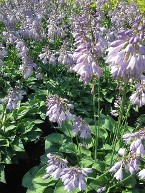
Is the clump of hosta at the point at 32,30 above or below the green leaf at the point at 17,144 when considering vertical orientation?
above

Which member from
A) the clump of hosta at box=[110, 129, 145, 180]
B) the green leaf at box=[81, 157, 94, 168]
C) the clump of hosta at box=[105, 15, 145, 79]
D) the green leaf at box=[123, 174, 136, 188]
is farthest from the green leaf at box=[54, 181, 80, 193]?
the clump of hosta at box=[105, 15, 145, 79]

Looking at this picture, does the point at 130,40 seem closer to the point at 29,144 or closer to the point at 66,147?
the point at 66,147

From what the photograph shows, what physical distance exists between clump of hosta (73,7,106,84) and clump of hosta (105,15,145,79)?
0.30 m

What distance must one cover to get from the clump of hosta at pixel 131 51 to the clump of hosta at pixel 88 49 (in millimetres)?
300

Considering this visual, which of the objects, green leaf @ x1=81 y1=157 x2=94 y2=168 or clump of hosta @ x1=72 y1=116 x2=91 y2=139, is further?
green leaf @ x1=81 y1=157 x2=94 y2=168

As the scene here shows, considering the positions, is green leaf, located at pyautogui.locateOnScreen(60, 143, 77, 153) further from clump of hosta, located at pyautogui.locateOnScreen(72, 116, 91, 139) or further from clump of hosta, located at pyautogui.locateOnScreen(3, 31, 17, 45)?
clump of hosta, located at pyautogui.locateOnScreen(3, 31, 17, 45)

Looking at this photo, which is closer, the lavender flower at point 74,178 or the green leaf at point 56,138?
the lavender flower at point 74,178

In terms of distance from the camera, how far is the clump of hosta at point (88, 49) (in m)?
3.18

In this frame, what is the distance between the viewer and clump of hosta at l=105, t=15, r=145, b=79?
110 inches

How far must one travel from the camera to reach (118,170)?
3.62 metres

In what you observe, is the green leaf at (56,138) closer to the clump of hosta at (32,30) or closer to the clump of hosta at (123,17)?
the clump of hosta at (32,30)

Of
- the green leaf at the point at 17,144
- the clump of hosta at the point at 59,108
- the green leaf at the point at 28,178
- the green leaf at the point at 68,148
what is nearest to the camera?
the clump of hosta at the point at 59,108

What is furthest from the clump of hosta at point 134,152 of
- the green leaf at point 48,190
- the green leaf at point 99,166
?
the green leaf at point 48,190

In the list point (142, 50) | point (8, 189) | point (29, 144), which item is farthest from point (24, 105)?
point (142, 50)
